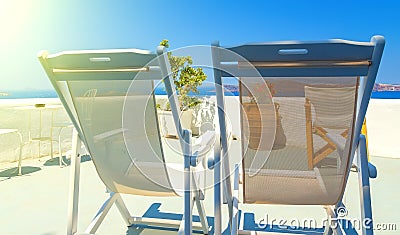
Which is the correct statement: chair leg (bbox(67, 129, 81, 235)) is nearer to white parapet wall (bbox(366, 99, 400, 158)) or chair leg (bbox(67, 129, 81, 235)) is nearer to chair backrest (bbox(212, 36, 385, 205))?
chair backrest (bbox(212, 36, 385, 205))

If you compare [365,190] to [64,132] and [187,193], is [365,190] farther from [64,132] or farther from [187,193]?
[64,132]

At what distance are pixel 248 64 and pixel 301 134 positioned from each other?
41cm

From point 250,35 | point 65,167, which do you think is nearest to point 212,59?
point 65,167

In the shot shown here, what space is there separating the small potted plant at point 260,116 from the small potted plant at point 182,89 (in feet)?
0.87

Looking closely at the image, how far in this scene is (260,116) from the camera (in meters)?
1.33

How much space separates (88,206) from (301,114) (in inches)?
78.8

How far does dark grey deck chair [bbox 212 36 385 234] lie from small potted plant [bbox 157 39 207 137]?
28 cm

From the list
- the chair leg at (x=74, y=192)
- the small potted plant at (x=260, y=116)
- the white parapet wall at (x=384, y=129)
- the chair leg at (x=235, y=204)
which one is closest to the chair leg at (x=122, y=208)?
the chair leg at (x=74, y=192)

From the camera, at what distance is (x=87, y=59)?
1306 mm

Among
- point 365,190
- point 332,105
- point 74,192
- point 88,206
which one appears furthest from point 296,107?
point 88,206

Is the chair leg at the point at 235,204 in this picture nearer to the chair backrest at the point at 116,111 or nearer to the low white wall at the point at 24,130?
the chair backrest at the point at 116,111

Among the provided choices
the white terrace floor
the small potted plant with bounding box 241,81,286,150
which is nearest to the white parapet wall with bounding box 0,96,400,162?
the white terrace floor

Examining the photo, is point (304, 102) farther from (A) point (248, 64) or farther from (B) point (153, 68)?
(B) point (153, 68)

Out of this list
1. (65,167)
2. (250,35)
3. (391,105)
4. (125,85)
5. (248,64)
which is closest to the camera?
(248,64)
